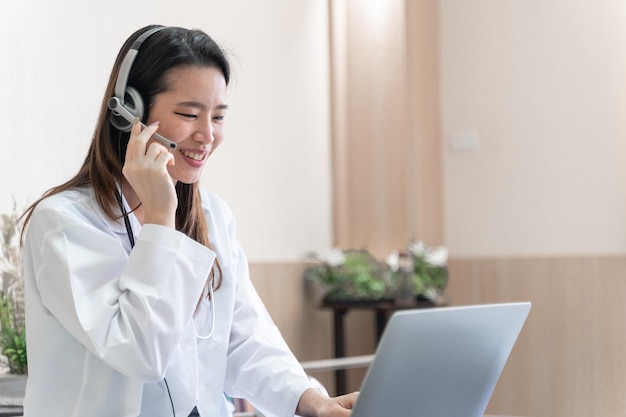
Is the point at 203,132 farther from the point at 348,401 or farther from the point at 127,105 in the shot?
the point at 348,401

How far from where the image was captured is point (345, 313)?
5.19 m

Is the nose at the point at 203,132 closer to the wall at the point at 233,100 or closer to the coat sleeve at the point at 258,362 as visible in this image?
the coat sleeve at the point at 258,362

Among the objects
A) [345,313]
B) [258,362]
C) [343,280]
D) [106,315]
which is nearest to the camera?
[106,315]

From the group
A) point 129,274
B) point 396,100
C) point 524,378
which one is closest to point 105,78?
point 129,274

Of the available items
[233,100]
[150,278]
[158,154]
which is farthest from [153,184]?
[233,100]

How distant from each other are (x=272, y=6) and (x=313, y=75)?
57cm

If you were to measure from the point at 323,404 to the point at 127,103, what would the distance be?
642 millimetres

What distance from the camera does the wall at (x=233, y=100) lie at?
2.97 meters

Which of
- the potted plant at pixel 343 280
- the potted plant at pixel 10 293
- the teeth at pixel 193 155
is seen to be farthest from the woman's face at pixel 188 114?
the potted plant at pixel 343 280

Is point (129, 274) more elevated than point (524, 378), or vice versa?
point (129, 274)

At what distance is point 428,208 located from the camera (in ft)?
18.1

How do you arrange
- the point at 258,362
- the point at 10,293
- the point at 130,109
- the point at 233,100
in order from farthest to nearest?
1. the point at 233,100
2. the point at 10,293
3. the point at 258,362
4. the point at 130,109

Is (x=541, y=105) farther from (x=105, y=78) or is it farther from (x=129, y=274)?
(x=129, y=274)

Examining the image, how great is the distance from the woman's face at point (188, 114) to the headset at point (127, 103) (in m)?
0.03
